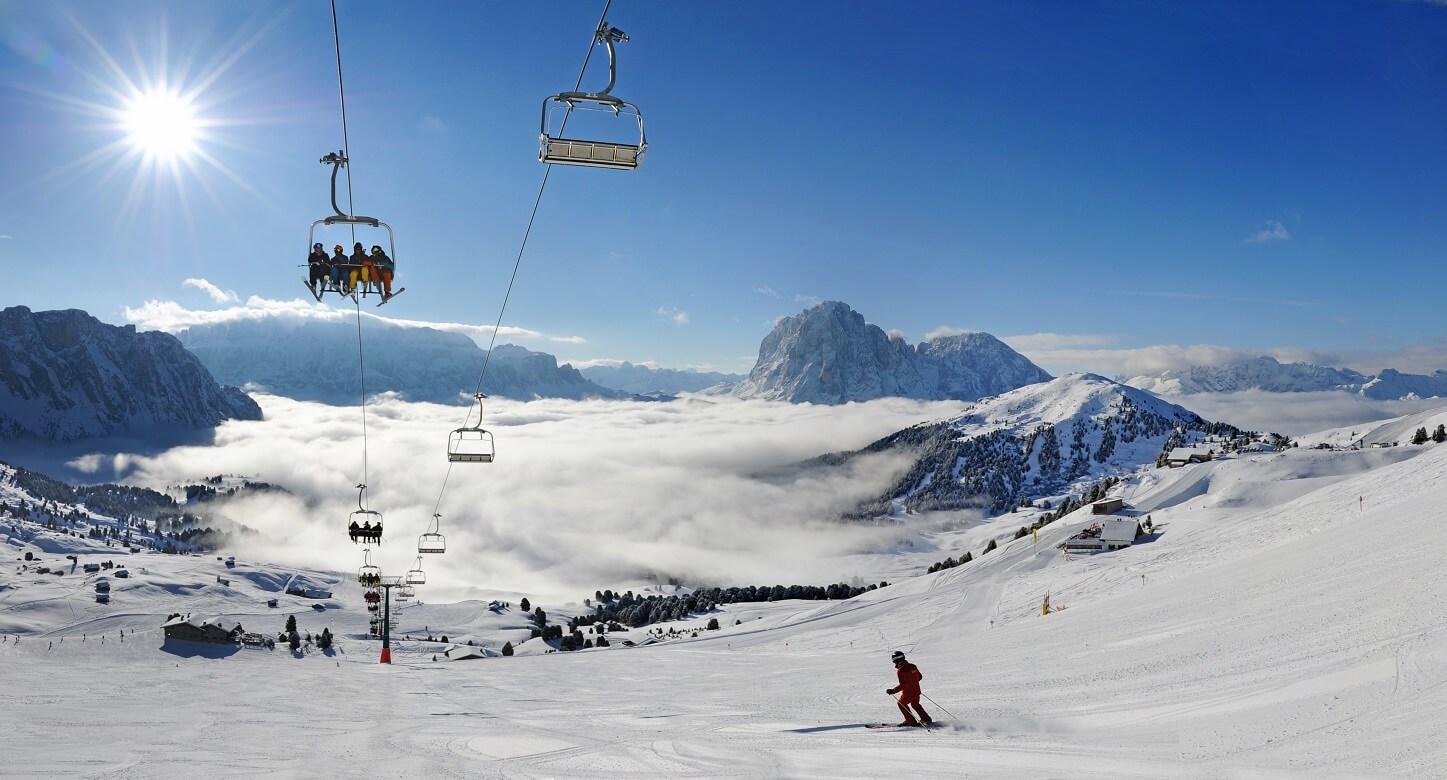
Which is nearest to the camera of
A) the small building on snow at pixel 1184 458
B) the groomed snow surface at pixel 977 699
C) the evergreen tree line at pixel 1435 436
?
the groomed snow surface at pixel 977 699

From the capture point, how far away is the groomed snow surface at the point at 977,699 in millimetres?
10867

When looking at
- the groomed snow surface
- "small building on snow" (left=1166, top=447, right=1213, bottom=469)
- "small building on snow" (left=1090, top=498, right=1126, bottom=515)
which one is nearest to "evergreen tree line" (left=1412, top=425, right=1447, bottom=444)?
"small building on snow" (left=1166, top=447, right=1213, bottom=469)

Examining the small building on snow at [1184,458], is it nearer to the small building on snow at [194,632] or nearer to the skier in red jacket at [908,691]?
the skier in red jacket at [908,691]

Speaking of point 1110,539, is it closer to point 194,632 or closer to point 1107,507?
point 1107,507

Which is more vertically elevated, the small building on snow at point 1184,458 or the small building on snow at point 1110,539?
the small building on snow at point 1184,458

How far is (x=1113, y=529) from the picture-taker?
69.2 metres

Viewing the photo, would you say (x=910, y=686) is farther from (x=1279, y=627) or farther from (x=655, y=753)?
(x=1279, y=627)

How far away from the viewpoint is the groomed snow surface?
1087 centimetres

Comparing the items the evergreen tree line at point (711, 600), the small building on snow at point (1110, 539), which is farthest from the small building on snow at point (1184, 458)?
the small building on snow at point (1110, 539)

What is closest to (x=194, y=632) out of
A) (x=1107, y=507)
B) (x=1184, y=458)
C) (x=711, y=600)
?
(x=711, y=600)

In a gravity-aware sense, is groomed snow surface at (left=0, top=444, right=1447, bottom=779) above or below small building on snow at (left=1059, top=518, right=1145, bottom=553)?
above

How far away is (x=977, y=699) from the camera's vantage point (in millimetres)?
17266

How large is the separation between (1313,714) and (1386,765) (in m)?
2.43

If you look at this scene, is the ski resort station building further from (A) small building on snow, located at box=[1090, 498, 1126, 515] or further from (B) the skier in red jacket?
(A) small building on snow, located at box=[1090, 498, 1126, 515]
